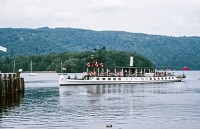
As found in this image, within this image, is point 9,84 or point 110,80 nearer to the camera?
point 9,84

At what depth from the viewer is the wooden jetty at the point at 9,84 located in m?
78.4

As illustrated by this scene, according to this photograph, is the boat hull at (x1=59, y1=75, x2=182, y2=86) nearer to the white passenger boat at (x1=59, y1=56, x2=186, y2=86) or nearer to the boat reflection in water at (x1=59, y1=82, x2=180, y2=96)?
the white passenger boat at (x1=59, y1=56, x2=186, y2=86)

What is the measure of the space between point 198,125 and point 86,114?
46.5 ft

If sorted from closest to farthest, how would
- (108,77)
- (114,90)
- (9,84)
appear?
(9,84), (114,90), (108,77)

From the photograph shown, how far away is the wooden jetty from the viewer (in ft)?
→ 257

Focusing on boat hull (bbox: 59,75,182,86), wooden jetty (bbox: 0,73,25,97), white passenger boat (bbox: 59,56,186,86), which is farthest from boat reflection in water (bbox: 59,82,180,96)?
white passenger boat (bbox: 59,56,186,86)

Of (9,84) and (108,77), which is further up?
(108,77)

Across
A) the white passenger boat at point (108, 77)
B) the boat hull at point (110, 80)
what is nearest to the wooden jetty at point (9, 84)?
the boat hull at point (110, 80)

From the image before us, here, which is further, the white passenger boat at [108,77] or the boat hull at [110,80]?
the white passenger boat at [108,77]

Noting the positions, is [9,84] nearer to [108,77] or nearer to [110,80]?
[108,77]

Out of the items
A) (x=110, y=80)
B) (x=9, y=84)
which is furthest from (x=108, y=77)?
(x=9, y=84)

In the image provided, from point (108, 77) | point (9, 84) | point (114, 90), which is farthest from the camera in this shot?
point (108, 77)

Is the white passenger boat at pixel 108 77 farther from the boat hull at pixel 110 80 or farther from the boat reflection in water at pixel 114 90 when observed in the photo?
the boat reflection in water at pixel 114 90

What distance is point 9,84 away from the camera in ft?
278
